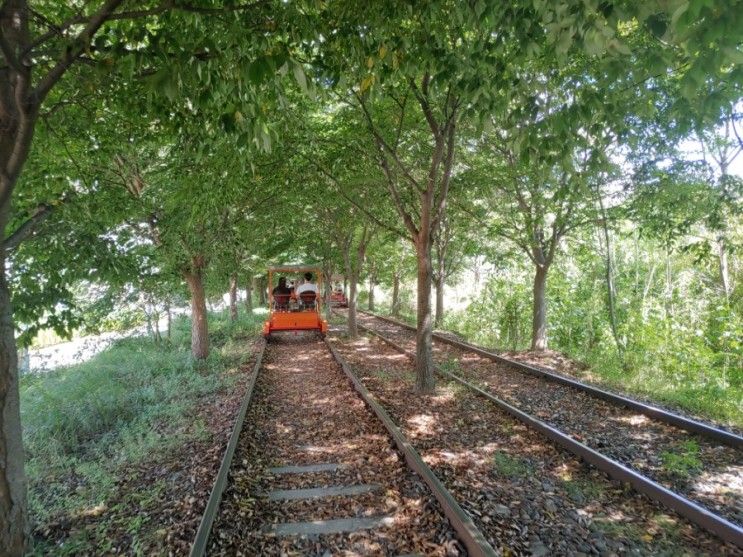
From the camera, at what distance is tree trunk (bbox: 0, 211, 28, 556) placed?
3.29 meters

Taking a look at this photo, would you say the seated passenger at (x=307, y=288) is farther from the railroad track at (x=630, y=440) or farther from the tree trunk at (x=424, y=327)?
the tree trunk at (x=424, y=327)

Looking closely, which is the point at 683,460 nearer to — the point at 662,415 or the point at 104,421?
the point at 662,415

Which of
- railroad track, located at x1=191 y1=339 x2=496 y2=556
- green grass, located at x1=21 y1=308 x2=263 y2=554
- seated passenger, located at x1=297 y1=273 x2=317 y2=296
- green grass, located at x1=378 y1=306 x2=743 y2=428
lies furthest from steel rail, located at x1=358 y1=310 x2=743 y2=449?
seated passenger, located at x1=297 y1=273 x2=317 y2=296

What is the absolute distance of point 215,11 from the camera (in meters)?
2.67

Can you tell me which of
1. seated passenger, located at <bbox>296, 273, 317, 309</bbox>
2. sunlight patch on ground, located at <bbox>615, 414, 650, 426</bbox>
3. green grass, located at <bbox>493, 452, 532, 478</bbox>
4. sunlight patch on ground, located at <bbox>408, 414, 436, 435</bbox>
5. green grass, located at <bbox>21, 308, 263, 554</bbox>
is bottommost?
green grass, located at <bbox>21, 308, 263, 554</bbox>

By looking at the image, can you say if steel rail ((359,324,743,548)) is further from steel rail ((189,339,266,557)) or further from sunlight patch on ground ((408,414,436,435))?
steel rail ((189,339,266,557))

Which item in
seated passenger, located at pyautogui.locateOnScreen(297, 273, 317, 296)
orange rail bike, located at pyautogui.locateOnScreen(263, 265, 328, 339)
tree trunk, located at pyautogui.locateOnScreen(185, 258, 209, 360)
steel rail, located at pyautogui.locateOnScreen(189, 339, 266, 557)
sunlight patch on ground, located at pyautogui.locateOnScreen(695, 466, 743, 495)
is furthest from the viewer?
seated passenger, located at pyautogui.locateOnScreen(297, 273, 317, 296)

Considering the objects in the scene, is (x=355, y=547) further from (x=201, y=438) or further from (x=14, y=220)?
(x=14, y=220)

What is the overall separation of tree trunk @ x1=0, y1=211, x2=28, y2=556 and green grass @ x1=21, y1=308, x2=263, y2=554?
58 centimetres

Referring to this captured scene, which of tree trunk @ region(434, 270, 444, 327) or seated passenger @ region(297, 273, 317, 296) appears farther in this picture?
tree trunk @ region(434, 270, 444, 327)

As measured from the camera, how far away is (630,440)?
20.7ft

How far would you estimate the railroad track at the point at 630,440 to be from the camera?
4.54 meters

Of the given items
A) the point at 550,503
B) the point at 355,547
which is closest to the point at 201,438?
the point at 355,547

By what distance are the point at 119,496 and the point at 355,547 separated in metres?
2.81
